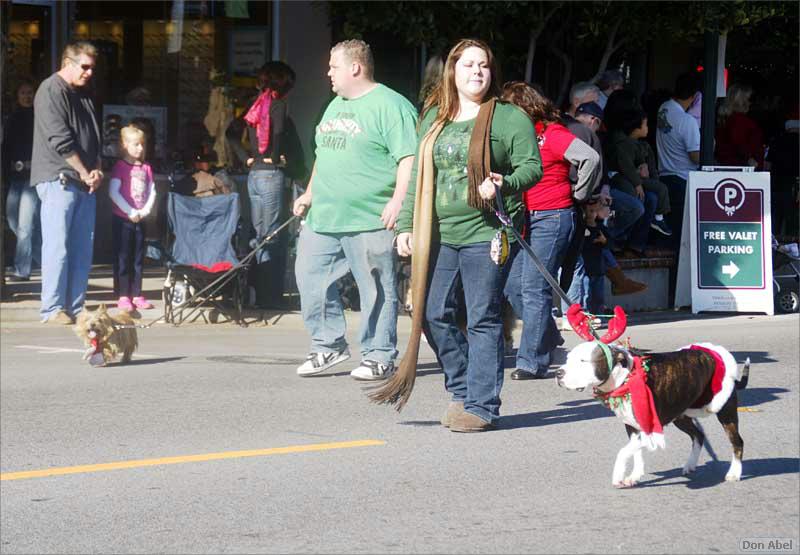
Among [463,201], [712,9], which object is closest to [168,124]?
[712,9]

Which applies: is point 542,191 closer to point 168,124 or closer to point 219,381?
point 219,381

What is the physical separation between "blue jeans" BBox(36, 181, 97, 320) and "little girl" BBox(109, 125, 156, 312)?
0.52m

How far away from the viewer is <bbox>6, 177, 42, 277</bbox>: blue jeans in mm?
13875

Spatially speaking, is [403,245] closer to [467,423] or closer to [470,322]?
[470,322]

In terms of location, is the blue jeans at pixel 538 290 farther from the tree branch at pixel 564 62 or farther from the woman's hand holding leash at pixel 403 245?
the tree branch at pixel 564 62

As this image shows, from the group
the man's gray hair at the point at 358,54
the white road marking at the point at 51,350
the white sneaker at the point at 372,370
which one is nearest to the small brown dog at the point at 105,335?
the white road marking at the point at 51,350

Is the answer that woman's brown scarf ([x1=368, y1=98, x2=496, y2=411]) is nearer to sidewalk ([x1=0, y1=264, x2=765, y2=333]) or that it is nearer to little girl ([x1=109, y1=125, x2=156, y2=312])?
sidewalk ([x1=0, y1=264, x2=765, y2=333])

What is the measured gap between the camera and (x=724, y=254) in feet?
42.2

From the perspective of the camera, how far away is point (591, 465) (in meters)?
7.27

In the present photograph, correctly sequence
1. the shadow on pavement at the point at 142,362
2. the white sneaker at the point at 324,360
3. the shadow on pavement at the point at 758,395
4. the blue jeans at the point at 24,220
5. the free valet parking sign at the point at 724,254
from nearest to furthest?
1. the shadow on pavement at the point at 758,395
2. the white sneaker at the point at 324,360
3. the shadow on pavement at the point at 142,362
4. the free valet parking sign at the point at 724,254
5. the blue jeans at the point at 24,220

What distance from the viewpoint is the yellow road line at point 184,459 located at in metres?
7.48

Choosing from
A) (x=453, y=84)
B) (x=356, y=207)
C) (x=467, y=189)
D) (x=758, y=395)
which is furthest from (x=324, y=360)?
(x=467, y=189)

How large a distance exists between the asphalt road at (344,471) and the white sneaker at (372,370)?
191mm

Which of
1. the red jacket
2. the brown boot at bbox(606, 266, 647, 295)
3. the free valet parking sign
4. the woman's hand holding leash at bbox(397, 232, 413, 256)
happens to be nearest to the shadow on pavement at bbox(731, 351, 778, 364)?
the free valet parking sign
